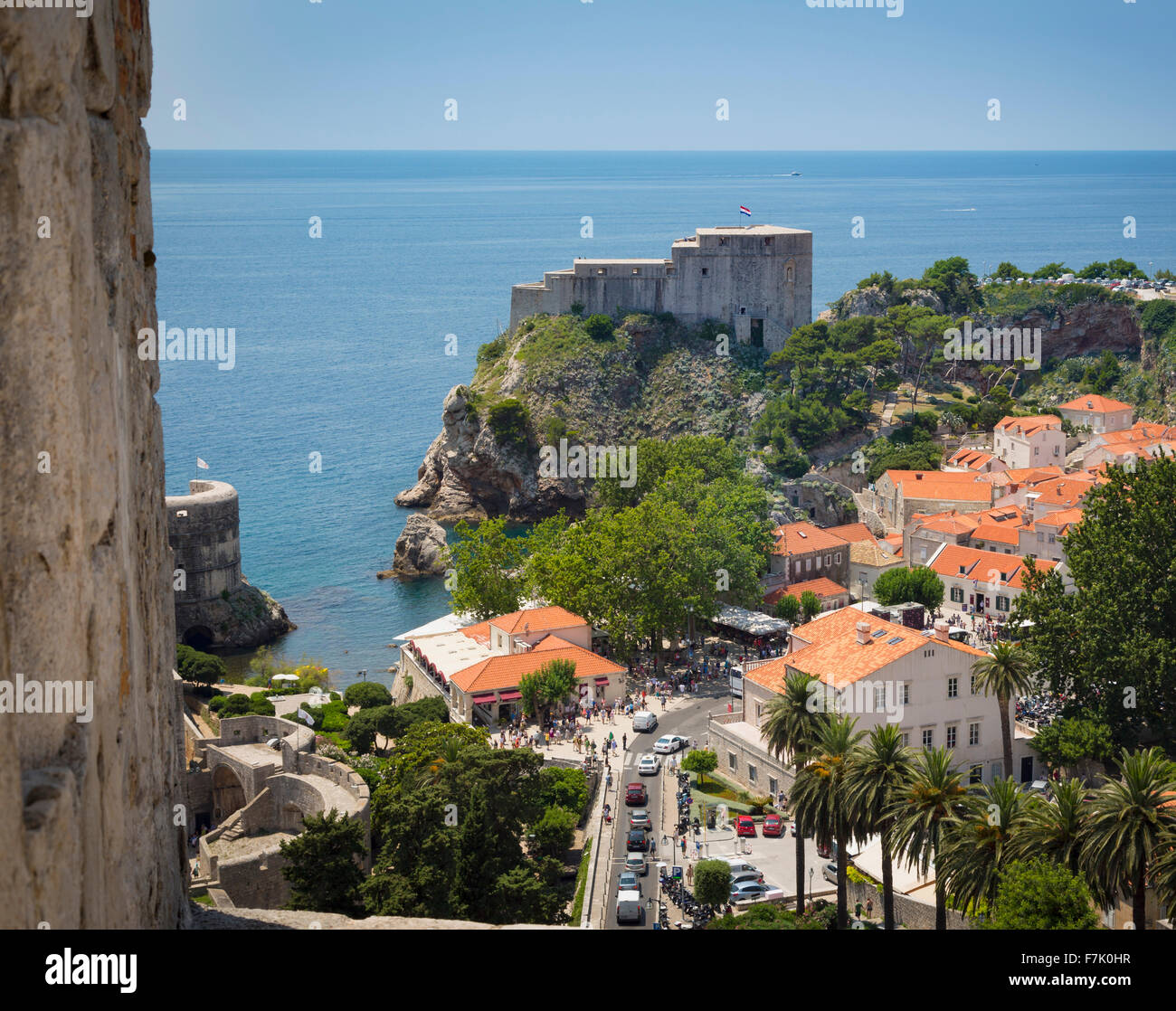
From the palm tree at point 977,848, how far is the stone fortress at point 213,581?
38.3 meters

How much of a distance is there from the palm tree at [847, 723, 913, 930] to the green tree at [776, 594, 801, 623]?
24905 millimetres

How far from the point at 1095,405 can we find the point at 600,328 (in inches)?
1101

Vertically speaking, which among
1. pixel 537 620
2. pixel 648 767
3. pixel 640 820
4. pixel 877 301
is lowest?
pixel 640 820

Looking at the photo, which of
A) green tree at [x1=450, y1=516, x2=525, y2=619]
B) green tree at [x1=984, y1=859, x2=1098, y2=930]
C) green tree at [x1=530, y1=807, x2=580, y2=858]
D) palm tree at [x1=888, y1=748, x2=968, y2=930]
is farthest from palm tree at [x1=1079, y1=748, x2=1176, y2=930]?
green tree at [x1=450, y1=516, x2=525, y2=619]

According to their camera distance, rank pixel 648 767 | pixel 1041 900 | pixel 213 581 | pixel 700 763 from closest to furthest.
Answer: pixel 1041 900 < pixel 700 763 < pixel 648 767 < pixel 213 581

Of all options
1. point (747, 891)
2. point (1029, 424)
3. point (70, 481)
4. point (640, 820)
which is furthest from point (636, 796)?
point (1029, 424)

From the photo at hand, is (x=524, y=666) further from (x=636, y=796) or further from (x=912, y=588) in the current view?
(x=912, y=588)

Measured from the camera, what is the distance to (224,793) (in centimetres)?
3588

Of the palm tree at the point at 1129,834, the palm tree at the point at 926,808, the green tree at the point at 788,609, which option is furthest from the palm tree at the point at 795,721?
the green tree at the point at 788,609

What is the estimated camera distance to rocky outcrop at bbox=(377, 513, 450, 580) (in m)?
65.2

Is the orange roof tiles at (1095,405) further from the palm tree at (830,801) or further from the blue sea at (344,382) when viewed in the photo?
the palm tree at (830,801)

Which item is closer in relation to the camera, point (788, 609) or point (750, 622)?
point (750, 622)

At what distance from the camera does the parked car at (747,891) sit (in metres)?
27.9

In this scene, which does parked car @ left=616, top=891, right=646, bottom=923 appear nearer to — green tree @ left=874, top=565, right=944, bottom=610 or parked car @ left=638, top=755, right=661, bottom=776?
parked car @ left=638, top=755, right=661, bottom=776
